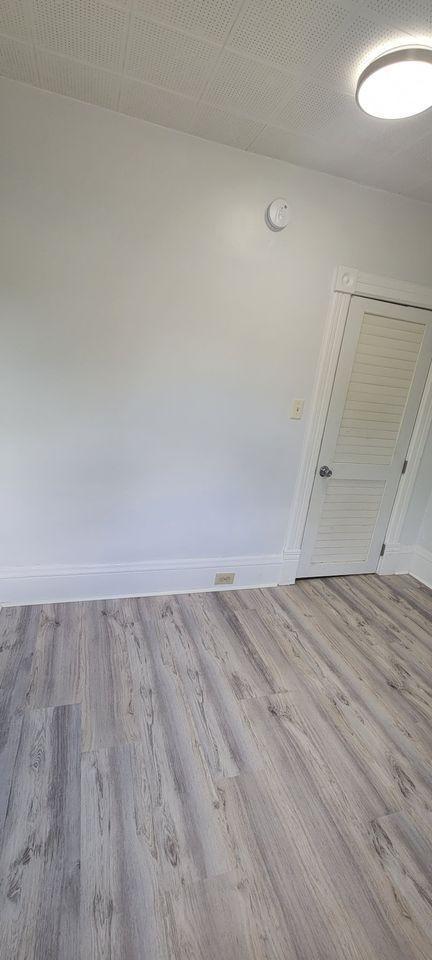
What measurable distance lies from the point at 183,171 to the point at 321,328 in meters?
1.10

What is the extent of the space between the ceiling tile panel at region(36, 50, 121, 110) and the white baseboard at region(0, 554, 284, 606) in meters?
2.29

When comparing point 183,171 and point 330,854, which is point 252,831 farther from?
point 183,171

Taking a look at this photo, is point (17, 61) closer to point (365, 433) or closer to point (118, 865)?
point (365, 433)

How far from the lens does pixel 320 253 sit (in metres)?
2.22

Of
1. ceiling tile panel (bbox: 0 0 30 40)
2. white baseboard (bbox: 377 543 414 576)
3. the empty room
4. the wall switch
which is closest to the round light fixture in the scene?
the empty room

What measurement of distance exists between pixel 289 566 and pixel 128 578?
1.13 meters

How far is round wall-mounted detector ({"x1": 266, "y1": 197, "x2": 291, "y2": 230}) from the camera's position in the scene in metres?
2.02

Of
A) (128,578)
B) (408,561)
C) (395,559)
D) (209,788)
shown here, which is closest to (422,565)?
(408,561)

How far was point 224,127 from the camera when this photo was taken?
5.94 ft

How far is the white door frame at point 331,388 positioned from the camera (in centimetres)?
231

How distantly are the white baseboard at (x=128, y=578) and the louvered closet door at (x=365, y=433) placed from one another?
1.39 ft

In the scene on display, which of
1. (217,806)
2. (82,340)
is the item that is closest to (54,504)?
(82,340)

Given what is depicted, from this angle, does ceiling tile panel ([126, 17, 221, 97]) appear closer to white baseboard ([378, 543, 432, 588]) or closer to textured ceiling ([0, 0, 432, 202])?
textured ceiling ([0, 0, 432, 202])

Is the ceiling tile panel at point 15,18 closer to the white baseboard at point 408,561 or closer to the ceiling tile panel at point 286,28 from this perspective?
the ceiling tile panel at point 286,28
